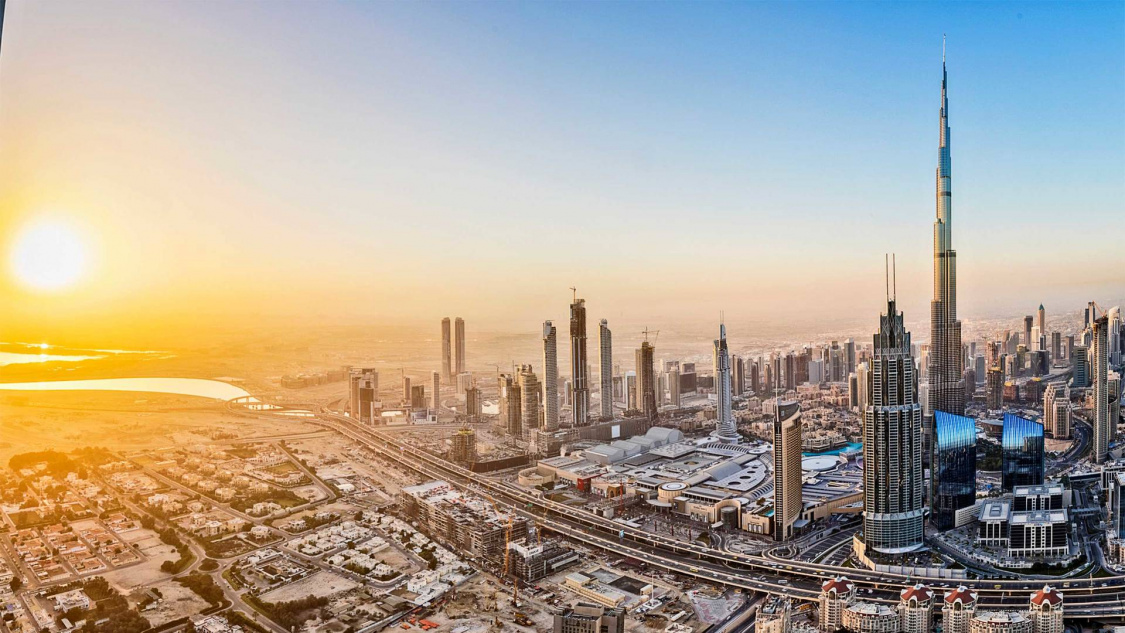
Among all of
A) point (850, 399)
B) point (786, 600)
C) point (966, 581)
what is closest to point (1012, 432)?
point (966, 581)

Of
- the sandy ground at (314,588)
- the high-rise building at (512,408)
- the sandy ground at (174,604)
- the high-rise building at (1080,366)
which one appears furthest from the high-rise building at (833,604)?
the high-rise building at (1080,366)

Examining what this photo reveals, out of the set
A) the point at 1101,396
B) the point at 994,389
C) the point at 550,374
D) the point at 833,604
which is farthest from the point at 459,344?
the point at 994,389

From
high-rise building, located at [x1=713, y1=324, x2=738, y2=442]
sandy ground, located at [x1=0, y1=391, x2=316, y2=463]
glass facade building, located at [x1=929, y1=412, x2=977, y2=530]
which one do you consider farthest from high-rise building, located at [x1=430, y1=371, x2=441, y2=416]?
glass facade building, located at [x1=929, y1=412, x2=977, y2=530]

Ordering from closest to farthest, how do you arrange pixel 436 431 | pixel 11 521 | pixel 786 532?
1. pixel 11 521
2. pixel 786 532
3. pixel 436 431

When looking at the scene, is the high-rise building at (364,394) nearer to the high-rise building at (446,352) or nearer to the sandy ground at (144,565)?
the high-rise building at (446,352)

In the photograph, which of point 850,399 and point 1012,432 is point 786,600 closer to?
point 1012,432
